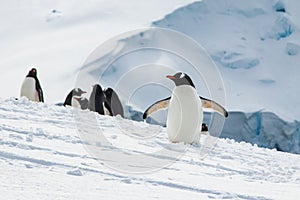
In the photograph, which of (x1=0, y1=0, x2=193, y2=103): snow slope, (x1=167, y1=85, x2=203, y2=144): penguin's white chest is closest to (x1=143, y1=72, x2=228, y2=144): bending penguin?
(x1=167, y1=85, x2=203, y2=144): penguin's white chest

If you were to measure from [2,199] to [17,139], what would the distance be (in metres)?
1.13

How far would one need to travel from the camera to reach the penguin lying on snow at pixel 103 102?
27.5ft

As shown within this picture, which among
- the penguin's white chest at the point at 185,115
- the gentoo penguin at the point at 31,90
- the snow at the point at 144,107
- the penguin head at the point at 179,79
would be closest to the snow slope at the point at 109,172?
the snow at the point at 144,107

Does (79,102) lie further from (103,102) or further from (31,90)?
(31,90)

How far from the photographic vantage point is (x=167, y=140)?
4156 mm

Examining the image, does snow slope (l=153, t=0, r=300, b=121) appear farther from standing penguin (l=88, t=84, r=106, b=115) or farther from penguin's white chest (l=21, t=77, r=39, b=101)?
penguin's white chest (l=21, t=77, r=39, b=101)

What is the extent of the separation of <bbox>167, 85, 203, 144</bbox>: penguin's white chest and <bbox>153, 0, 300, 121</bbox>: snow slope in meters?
14.3

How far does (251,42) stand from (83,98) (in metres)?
14.1

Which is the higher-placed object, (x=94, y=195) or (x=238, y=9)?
(x=238, y=9)

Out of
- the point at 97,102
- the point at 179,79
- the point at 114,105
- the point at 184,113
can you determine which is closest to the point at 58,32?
the point at 114,105

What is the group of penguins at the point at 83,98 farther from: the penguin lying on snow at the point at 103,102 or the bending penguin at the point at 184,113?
the bending penguin at the point at 184,113

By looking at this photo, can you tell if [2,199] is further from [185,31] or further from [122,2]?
[122,2]

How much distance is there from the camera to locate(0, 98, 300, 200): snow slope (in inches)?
73.9

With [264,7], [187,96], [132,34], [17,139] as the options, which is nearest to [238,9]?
[264,7]
